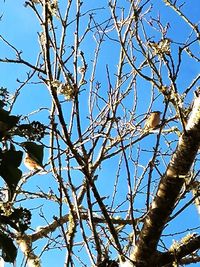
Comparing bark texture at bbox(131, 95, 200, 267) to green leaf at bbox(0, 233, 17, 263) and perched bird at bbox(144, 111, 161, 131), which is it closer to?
green leaf at bbox(0, 233, 17, 263)

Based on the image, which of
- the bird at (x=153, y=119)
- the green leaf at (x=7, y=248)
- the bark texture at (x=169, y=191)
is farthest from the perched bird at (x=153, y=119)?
the green leaf at (x=7, y=248)

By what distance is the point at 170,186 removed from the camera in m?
1.63

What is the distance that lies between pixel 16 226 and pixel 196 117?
2.82 feet

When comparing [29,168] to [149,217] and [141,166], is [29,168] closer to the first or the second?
[141,166]

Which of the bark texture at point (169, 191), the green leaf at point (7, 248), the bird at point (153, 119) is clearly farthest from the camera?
the bird at point (153, 119)

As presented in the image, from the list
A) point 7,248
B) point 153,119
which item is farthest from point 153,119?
point 7,248

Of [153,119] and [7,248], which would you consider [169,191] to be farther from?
[153,119]

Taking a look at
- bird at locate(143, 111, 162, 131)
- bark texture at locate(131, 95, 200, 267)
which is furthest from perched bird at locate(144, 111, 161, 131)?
bark texture at locate(131, 95, 200, 267)

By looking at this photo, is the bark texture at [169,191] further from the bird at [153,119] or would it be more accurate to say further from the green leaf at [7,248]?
the bird at [153,119]

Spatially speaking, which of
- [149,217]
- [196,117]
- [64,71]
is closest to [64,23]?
[64,71]

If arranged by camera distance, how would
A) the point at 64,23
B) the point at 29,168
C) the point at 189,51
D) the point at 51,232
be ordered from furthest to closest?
the point at 29,168 < the point at 51,232 < the point at 64,23 < the point at 189,51

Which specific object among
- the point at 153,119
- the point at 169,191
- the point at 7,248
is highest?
the point at 153,119

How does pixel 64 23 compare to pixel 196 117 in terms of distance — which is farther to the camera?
pixel 64 23

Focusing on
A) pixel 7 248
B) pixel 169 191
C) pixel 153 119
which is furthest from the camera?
pixel 153 119
